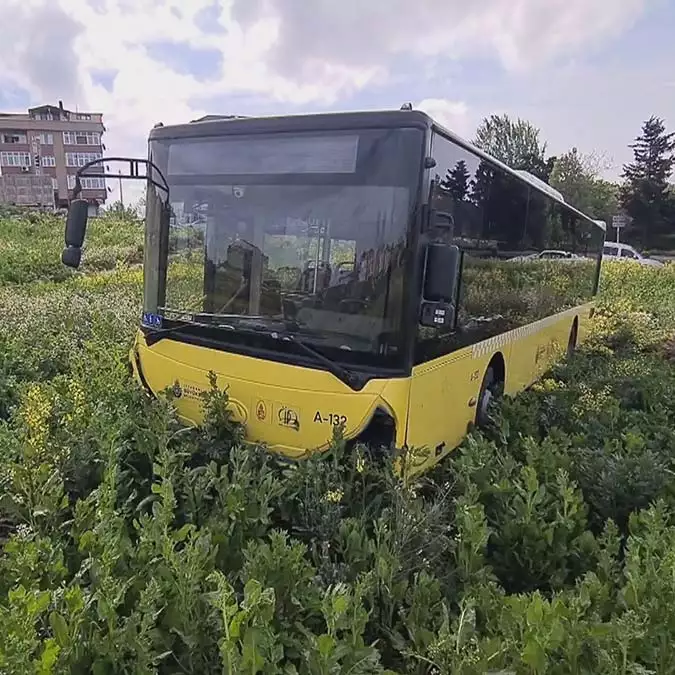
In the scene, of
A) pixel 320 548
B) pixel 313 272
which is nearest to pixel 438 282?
pixel 313 272

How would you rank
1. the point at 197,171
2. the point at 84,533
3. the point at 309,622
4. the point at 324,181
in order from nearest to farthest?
1. the point at 309,622
2. the point at 84,533
3. the point at 324,181
4. the point at 197,171

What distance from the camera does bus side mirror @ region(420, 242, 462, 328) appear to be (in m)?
4.09

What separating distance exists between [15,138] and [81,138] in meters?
5.80

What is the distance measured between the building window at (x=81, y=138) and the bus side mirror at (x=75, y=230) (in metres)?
64.4

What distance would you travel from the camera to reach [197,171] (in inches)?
185

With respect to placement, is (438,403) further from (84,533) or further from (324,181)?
(84,533)

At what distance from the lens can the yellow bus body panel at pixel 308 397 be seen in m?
4.24

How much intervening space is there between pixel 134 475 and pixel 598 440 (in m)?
3.63

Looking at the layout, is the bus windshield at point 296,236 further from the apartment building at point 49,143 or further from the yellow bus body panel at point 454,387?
the apartment building at point 49,143

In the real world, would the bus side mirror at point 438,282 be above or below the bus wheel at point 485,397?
above

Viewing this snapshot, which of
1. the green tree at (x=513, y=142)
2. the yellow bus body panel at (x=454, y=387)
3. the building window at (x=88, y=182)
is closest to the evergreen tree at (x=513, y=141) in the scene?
the green tree at (x=513, y=142)

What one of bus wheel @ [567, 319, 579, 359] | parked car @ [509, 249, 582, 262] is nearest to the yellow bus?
parked car @ [509, 249, 582, 262]

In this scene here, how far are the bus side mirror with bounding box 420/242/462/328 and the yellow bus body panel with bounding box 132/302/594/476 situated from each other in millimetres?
394

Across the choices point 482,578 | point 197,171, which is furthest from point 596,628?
point 197,171
